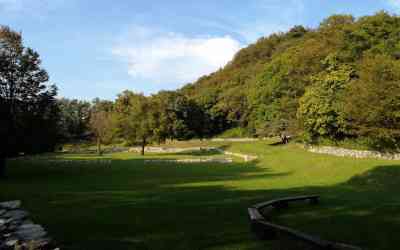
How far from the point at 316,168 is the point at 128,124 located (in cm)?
3832

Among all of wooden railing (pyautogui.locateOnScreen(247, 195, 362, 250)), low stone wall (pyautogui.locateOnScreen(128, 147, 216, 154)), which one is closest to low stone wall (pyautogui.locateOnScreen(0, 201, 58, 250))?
wooden railing (pyautogui.locateOnScreen(247, 195, 362, 250))

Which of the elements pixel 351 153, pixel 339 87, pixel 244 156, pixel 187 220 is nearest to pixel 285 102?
pixel 244 156

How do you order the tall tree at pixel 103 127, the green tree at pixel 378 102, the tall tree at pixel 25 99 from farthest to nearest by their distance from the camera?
the tall tree at pixel 103 127, the green tree at pixel 378 102, the tall tree at pixel 25 99

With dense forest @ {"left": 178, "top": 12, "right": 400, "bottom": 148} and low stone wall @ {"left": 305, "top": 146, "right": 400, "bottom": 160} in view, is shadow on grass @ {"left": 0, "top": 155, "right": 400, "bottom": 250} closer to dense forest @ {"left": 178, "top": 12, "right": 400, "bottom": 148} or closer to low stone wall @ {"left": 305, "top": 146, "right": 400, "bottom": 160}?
low stone wall @ {"left": 305, "top": 146, "right": 400, "bottom": 160}

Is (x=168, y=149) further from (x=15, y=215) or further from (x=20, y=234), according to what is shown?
(x=20, y=234)

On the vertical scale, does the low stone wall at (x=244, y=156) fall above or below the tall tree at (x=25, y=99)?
below

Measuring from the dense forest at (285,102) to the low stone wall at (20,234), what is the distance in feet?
54.7

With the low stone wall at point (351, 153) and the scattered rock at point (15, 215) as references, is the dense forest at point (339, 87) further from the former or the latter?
the scattered rock at point (15, 215)

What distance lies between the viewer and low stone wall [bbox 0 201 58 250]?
23.7ft

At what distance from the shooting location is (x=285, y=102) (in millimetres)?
54438

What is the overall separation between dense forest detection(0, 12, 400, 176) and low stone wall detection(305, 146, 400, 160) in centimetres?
114

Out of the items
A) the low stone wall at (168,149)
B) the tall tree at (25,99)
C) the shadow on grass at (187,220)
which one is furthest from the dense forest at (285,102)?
the shadow on grass at (187,220)

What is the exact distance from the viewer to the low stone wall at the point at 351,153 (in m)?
30.2

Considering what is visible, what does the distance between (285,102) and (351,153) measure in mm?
21342
